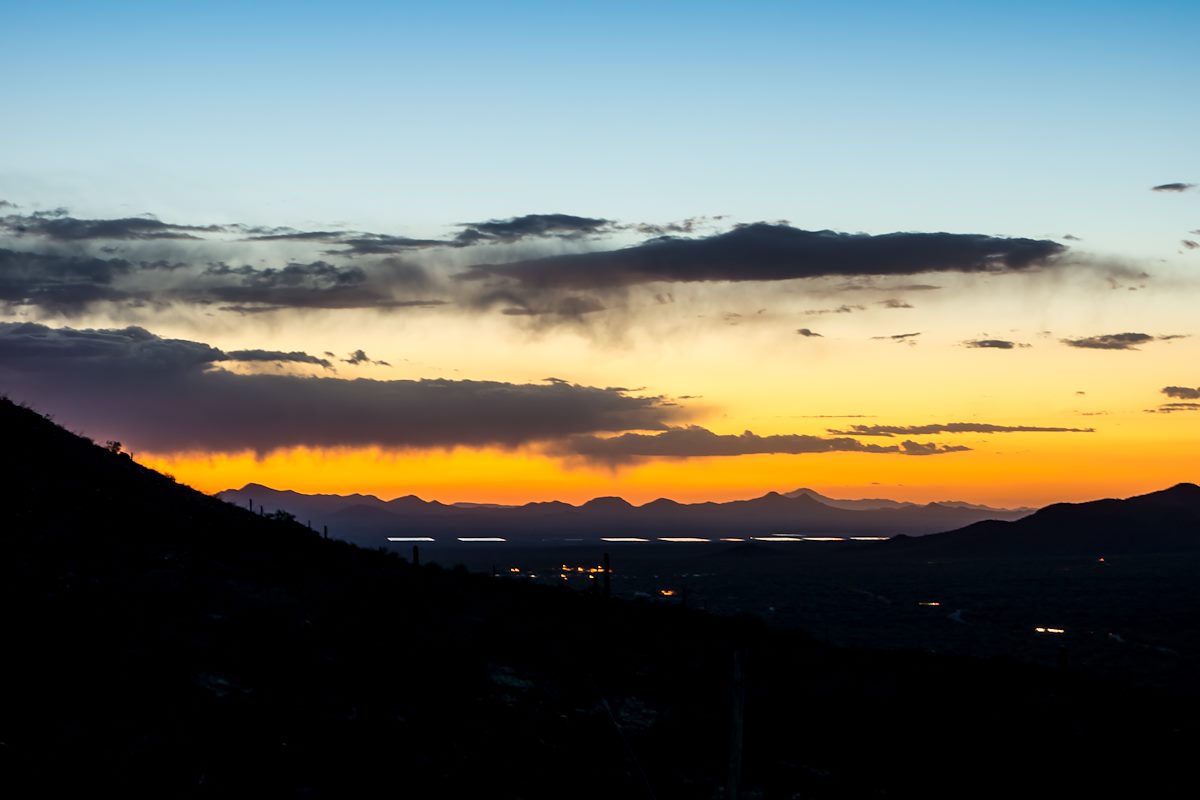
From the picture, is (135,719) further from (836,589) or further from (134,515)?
(836,589)

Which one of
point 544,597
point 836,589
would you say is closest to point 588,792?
point 544,597

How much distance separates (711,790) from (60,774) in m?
14.2

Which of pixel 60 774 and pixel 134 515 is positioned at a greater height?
pixel 134 515

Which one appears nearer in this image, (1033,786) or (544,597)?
(1033,786)

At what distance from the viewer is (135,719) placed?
24.2 metres

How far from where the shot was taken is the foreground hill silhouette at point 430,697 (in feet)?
79.0

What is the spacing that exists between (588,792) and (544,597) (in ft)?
90.8

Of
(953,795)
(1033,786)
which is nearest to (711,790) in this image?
(953,795)

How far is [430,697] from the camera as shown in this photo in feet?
99.5

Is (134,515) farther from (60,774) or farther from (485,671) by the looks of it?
(60,774)

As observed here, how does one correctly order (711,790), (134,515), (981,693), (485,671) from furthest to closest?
(134,515)
(981,693)
(485,671)
(711,790)

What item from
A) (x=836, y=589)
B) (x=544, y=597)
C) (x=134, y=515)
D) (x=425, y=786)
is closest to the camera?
(x=425, y=786)

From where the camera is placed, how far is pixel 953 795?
28797mm

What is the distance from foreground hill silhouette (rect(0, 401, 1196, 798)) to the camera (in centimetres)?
2409
